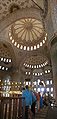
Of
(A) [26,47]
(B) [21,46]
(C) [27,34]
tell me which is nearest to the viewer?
(B) [21,46]

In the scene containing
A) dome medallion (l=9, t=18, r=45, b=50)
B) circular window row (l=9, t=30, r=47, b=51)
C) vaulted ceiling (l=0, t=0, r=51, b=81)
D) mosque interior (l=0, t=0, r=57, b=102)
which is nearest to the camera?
mosque interior (l=0, t=0, r=57, b=102)

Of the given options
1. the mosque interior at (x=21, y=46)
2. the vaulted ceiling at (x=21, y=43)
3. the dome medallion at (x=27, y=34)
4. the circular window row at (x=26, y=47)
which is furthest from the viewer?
the dome medallion at (x=27, y=34)

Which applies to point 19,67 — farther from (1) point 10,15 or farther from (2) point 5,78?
(1) point 10,15

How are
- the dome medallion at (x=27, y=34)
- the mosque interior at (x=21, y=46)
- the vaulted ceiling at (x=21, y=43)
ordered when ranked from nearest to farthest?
the mosque interior at (x=21, y=46) < the vaulted ceiling at (x=21, y=43) < the dome medallion at (x=27, y=34)

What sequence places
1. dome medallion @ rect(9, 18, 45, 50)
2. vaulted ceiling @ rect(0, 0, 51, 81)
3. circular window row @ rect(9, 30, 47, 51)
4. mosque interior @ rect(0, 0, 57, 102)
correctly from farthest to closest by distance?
dome medallion @ rect(9, 18, 45, 50)
circular window row @ rect(9, 30, 47, 51)
vaulted ceiling @ rect(0, 0, 51, 81)
mosque interior @ rect(0, 0, 57, 102)

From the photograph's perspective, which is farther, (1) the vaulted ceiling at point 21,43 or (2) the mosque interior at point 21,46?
(1) the vaulted ceiling at point 21,43

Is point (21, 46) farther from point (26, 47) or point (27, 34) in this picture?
point (27, 34)

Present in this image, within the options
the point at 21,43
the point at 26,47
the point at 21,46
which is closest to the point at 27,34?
the point at 21,43

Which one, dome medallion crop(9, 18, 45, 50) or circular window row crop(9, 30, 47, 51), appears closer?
circular window row crop(9, 30, 47, 51)

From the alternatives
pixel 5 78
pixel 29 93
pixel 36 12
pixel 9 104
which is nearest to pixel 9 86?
pixel 5 78

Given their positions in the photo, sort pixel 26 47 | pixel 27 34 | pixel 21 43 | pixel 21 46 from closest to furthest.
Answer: pixel 21 46, pixel 21 43, pixel 26 47, pixel 27 34

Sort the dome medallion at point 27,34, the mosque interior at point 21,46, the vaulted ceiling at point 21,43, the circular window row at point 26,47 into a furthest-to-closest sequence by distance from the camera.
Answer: the dome medallion at point 27,34, the circular window row at point 26,47, the vaulted ceiling at point 21,43, the mosque interior at point 21,46

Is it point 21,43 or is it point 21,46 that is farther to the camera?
point 21,43

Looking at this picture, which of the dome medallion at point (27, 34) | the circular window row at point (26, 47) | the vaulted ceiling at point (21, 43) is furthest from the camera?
the dome medallion at point (27, 34)
